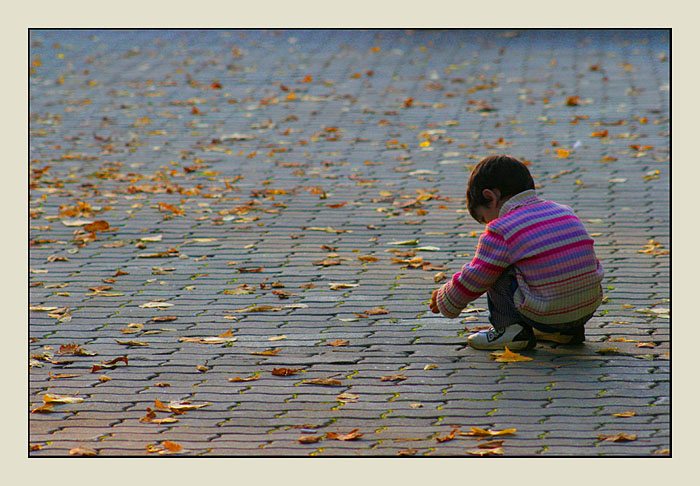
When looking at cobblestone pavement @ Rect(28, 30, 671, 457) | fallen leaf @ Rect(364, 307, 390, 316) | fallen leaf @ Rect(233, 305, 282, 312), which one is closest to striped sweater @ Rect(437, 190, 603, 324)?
cobblestone pavement @ Rect(28, 30, 671, 457)

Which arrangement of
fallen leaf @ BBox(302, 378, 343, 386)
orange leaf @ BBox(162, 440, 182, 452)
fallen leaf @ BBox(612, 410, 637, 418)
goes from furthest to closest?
fallen leaf @ BBox(302, 378, 343, 386) < fallen leaf @ BBox(612, 410, 637, 418) < orange leaf @ BBox(162, 440, 182, 452)

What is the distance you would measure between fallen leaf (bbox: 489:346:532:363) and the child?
0.04 meters

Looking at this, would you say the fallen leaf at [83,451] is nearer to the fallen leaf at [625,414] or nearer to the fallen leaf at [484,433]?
the fallen leaf at [484,433]

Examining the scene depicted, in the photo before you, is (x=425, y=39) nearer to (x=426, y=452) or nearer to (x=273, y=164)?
(x=273, y=164)

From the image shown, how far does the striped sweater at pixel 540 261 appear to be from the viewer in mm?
4156

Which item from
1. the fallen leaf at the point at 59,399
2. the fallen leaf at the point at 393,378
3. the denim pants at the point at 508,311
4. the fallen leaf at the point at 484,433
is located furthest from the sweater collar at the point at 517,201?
the fallen leaf at the point at 59,399

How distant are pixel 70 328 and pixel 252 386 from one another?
1.37 m

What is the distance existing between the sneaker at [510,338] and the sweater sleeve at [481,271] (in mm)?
213

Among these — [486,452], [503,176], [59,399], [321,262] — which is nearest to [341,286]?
[321,262]

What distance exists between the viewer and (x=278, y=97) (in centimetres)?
1329

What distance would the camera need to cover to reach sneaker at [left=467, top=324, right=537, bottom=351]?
4395 mm

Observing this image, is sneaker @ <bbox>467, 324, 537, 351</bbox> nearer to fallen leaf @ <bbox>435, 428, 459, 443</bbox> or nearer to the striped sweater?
the striped sweater

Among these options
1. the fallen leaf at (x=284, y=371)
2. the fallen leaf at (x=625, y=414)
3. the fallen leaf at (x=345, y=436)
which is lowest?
the fallen leaf at (x=345, y=436)

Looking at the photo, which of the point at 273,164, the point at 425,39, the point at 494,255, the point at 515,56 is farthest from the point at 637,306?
the point at 425,39
